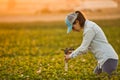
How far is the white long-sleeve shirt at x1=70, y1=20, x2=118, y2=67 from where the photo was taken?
8.14 meters

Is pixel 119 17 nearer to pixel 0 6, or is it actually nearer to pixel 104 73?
pixel 0 6

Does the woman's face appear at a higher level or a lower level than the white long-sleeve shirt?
higher

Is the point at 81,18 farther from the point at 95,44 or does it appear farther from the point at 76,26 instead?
the point at 95,44

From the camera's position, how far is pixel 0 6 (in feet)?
204

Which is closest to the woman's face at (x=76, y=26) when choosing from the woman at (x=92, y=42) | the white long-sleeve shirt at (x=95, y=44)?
the woman at (x=92, y=42)

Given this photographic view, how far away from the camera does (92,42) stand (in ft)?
27.1

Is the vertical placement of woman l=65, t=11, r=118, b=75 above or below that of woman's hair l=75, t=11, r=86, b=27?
below

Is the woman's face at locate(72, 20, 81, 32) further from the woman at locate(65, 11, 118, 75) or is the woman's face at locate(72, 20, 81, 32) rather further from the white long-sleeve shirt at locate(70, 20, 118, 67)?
the white long-sleeve shirt at locate(70, 20, 118, 67)

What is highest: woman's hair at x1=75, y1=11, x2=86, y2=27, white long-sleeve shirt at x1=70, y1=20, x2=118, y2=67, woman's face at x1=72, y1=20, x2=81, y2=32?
woman's hair at x1=75, y1=11, x2=86, y2=27

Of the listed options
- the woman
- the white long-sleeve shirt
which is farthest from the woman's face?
the white long-sleeve shirt

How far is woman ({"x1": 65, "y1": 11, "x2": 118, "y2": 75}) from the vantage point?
8.09 meters

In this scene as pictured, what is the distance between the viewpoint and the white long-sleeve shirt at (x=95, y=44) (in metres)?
8.14

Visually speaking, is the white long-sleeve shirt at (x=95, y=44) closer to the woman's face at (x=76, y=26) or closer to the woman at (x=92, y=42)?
the woman at (x=92, y=42)

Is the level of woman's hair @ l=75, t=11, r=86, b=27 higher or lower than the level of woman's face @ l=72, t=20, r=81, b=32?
higher
